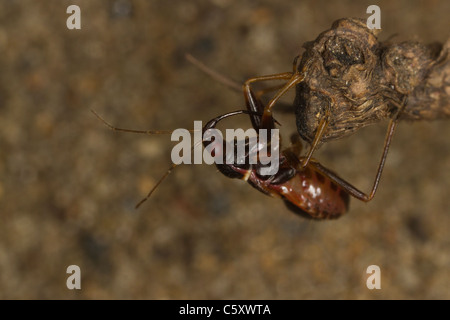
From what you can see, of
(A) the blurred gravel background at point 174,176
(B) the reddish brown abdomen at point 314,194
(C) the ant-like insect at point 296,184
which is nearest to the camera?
(C) the ant-like insect at point 296,184

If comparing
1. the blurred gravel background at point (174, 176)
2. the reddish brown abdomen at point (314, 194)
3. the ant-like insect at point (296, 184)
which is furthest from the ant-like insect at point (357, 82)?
the blurred gravel background at point (174, 176)

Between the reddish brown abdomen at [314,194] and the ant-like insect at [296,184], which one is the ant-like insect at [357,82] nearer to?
the ant-like insect at [296,184]

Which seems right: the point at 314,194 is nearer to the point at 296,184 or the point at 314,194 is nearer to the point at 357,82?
the point at 296,184

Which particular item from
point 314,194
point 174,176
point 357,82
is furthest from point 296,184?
point 174,176

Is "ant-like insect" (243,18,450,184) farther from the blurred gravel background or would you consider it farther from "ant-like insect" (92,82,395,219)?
the blurred gravel background

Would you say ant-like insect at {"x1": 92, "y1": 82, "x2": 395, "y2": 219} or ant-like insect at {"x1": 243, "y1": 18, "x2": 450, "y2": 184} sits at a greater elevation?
ant-like insect at {"x1": 243, "y1": 18, "x2": 450, "y2": 184}

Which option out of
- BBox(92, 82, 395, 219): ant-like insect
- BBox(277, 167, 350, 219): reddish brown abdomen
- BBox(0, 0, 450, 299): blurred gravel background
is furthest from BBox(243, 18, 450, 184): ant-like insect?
BBox(0, 0, 450, 299): blurred gravel background

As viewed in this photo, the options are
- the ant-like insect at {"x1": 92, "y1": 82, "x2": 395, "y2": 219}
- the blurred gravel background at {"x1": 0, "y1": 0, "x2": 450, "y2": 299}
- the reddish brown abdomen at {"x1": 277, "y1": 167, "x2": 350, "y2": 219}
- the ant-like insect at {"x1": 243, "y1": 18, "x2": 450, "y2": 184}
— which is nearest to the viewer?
the ant-like insect at {"x1": 243, "y1": 18, "x2": 450, "y2": 184}

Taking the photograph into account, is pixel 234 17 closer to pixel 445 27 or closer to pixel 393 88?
pixel 445 27

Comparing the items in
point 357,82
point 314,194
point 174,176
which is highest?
point 357,82
